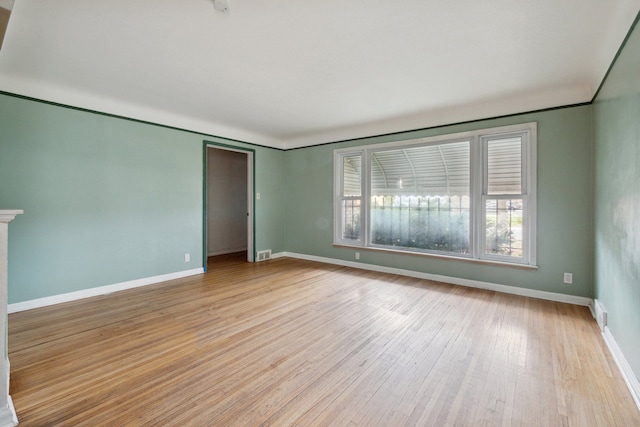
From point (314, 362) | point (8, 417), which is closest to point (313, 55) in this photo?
point (314, 362)

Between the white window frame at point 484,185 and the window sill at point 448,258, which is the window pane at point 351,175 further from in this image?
the window sill at point 448,258

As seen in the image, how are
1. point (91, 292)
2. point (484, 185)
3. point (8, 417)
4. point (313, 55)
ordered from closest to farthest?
point (8, 417) < point (313, 55) < point (91, 292) < point (484, 185)

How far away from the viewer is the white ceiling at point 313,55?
201 cm

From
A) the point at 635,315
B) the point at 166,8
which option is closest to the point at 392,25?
the point at 166,8

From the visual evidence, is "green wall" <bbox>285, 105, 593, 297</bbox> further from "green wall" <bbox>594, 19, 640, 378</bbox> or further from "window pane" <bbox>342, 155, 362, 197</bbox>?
"window pane" <bbox>342, 155, 362, 197</bbox>

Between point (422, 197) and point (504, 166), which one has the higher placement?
point (504, 166)

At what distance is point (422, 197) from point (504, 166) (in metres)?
1.17

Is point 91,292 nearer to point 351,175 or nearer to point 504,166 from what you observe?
point 351,175

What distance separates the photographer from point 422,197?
453cm

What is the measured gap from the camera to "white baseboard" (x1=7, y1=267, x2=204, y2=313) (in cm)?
313

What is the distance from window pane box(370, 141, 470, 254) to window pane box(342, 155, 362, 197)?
307 millimetres

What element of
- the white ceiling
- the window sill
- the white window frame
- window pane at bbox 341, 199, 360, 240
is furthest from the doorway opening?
the white window frame

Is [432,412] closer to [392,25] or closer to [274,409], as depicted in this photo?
[274,409]

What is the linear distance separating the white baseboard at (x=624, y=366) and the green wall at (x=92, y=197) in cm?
498
